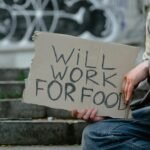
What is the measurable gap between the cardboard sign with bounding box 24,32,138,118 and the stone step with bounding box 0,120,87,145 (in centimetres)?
295

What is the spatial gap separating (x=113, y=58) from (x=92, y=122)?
0.32m

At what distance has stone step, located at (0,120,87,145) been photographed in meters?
6.14

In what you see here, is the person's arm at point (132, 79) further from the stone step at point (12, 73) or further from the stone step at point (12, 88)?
the stone step at point (12, 73)

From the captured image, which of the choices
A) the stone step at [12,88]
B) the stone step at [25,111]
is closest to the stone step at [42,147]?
the stone step at [25,111]

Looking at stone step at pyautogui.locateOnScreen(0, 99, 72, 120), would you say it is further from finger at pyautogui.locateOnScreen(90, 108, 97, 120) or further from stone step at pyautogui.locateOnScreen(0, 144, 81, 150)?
finger at pyautogui.locateOnScreen(90, 108, 97, 120)

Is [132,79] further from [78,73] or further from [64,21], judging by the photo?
[64,21]

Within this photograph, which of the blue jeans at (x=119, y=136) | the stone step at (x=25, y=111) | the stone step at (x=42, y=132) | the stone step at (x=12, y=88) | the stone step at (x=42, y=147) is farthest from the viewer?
the stone step at (x=12, y=88)

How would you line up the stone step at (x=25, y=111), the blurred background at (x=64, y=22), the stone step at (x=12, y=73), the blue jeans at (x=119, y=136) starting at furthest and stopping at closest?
1. the blurred background at (x=64, y=22)
2. the stone step at (x=12, y=73)
3. the stone step at (x=25, y=111)
4. the blue jeans at (x=119, y=136)

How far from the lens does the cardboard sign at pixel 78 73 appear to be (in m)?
3.14

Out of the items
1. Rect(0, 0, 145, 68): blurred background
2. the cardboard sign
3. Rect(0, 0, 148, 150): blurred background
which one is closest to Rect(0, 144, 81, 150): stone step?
the cardboard sign

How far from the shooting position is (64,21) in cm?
1059

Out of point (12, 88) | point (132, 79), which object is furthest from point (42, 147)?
point (132, 79)

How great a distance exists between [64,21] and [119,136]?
7.79m

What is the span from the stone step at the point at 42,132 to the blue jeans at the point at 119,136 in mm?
3180
